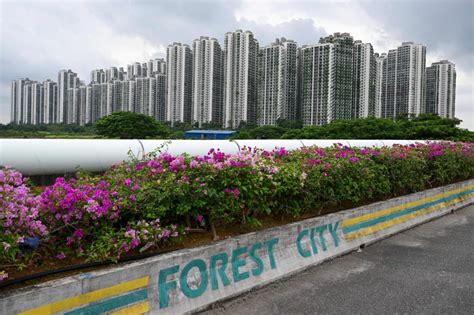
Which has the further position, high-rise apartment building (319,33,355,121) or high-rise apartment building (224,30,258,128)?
high-rise apartment building (224,30,258,128)

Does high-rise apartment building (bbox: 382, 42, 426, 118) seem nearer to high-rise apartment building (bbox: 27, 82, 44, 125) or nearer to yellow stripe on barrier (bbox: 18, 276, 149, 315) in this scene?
yellow stripe on barrier (bbox: 18, 276, 149, 315)

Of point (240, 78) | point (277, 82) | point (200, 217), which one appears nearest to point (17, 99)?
point (240, 78)

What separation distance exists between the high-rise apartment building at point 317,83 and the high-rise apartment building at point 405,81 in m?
8.03

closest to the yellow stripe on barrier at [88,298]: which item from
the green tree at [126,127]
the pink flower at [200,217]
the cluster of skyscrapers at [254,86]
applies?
the pink flower at [200,217]

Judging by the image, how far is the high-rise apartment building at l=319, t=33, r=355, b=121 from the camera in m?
52.3

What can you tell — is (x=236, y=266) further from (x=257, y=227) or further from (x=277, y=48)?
(x=277, y=48)

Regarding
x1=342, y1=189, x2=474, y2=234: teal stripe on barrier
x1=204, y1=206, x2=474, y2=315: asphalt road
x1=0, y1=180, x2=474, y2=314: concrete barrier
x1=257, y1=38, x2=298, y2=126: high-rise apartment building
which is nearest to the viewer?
x1=0, y1=180, x2=474, y2=314: concrete barrier

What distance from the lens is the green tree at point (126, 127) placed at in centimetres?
5181

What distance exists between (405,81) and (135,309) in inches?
2205

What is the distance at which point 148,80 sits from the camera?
243ft

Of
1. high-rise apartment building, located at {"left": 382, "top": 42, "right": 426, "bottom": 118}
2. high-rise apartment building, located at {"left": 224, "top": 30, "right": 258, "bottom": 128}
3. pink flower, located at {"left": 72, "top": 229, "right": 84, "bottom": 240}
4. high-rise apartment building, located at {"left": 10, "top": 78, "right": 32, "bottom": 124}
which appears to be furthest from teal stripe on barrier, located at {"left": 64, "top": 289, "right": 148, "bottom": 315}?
high-rise apartment building, located at {"left": 10, "top": 78, "right": 32, "bottom": 124}

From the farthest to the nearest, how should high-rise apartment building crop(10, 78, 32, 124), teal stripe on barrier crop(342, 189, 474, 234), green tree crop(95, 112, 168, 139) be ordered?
high-rise apartment building crop(10, 78, 32, 124) < green tree crop(95, 112, 168, 139) < teal stripe on barrier crop(342, 189, 474, 234)

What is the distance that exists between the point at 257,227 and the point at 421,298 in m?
2.10

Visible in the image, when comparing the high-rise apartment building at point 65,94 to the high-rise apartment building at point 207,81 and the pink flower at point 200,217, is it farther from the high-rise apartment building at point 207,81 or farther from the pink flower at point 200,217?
the pink flower at point 200,217
